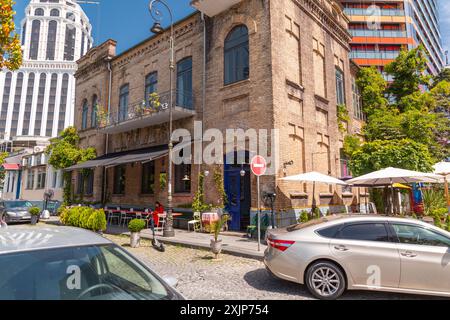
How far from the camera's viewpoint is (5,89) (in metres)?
93.8

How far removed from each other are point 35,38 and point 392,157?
117681 mm

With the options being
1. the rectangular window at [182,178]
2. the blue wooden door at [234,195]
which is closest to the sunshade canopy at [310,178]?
the blue wooden door at [234,195]

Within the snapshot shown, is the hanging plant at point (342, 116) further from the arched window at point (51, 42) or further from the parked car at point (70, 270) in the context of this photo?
the arched window at point (51, 42)

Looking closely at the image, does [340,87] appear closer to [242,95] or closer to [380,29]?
[242,95]

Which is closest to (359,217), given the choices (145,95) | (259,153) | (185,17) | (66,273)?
(66,273)

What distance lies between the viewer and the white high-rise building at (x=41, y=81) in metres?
93.1

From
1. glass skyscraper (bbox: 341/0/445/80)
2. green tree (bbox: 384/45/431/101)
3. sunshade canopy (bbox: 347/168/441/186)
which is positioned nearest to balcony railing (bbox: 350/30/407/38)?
glass skyscraper (bbox: 341/0/445/80)

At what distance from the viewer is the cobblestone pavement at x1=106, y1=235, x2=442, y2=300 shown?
5.32m

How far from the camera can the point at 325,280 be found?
5.16 meters

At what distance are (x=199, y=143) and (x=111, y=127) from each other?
6.56 metres

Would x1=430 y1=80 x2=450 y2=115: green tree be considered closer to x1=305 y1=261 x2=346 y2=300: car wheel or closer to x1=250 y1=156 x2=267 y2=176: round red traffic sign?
x1=250 y1=156 x2=267 y2=176: round red traffic sign

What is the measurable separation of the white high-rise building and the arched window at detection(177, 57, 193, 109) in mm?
89857

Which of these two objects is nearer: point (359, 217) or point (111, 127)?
point (359, 217)
